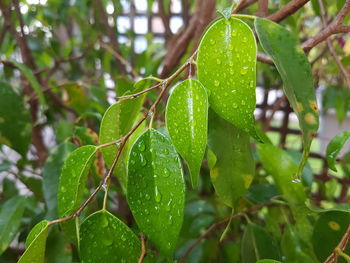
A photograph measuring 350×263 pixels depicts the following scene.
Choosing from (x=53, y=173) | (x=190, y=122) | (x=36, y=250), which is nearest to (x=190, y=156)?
(x=190, y=122)

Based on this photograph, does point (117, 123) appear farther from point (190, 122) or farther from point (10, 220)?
point (10, 220)

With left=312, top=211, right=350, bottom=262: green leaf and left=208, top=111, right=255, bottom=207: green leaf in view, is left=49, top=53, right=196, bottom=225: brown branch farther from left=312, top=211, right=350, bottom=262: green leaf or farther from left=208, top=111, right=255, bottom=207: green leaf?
left=312, top=211, right=350, bottom=262: green leaf

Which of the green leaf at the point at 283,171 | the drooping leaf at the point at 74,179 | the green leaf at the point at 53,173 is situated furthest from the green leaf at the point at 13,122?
the green leaf at the point at 283,171

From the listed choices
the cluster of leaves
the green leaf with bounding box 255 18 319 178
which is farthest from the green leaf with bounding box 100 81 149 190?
the green leaf with bounding box 255 18 319 178

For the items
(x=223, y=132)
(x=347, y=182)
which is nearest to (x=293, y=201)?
(x=223, y=132)

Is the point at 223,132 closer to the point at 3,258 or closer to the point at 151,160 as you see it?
the point at 151,160

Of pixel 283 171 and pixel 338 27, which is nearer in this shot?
pixel 338 27
